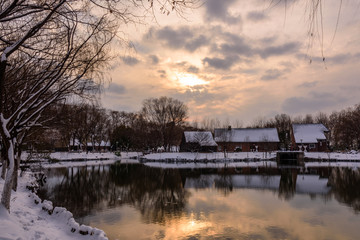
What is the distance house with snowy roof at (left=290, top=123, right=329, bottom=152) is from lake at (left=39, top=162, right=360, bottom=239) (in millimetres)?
37888

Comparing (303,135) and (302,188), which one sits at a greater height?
(303,135)

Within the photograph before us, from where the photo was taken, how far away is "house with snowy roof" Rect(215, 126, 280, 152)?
63.9 m

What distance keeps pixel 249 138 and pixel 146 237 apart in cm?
5759

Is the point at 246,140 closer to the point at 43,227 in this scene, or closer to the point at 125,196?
the point at 125,196

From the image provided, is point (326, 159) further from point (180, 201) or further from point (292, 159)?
point (180, 201)

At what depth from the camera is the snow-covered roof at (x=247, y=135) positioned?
64.3 meters

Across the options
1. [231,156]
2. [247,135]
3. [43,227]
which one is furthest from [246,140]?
[43,227]

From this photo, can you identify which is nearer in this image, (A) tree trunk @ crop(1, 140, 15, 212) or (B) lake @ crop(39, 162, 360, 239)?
(A) tree trunk @ crop(1, 140, 15, 212)

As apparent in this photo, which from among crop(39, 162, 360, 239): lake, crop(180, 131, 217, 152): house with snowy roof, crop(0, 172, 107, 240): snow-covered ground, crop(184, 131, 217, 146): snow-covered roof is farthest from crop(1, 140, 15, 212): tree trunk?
crop(184, 131, 217, 146): snow-covered roof

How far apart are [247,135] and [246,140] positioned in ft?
5.96

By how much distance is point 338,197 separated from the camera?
59.9ft

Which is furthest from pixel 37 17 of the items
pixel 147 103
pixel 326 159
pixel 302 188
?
pixel 147 103

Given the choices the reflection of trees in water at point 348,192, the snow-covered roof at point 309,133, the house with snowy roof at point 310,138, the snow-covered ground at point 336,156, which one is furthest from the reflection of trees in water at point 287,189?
the snow-covered roof at point 309,133

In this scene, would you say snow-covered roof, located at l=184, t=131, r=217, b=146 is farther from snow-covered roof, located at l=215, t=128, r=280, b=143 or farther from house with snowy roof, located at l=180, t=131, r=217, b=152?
snow-covered roof, located at l=215, t=128, r=280, b=143
